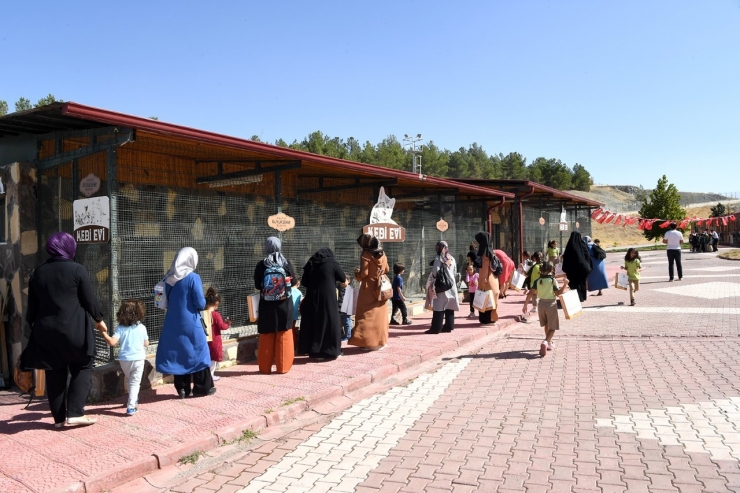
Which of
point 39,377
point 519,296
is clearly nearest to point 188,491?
point 39,377

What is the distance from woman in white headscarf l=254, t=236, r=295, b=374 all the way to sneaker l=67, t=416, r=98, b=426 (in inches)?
91.3

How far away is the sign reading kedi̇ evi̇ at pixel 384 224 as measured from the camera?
36.3 feet

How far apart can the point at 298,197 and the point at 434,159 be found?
262 ft

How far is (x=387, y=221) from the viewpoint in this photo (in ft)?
38.0

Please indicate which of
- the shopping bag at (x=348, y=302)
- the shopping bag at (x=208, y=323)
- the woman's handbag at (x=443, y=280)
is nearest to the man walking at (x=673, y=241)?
the woman's handbag at (x=443, y=280)

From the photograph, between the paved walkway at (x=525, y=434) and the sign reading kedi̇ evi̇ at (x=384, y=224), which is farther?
the sign reading kedi̇ evi̇ at (x=384, y=224)

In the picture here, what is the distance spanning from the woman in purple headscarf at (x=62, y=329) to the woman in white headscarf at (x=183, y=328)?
0.93 meters

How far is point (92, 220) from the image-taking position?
654 cm

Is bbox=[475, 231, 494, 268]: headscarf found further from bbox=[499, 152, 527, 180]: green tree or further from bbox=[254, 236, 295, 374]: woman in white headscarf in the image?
bbox=[499, 152, 527, 180]: green tree

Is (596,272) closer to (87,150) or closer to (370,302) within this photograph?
(370,302)

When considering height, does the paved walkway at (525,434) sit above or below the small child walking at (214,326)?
below

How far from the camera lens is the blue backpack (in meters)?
7.27

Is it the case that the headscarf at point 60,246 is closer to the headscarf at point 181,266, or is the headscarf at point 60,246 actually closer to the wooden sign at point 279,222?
the headscarf at point 181,266

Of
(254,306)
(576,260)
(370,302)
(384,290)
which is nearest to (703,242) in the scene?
(576,260)
